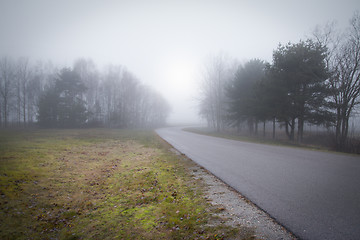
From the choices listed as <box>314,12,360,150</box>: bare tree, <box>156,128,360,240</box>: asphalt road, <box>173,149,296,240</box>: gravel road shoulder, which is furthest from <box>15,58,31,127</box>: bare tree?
<box>314,12,360,150</box>: bare tree

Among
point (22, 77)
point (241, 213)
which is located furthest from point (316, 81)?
point (22, 77)

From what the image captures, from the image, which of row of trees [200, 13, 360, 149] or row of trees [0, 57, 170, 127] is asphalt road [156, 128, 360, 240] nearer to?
row of trees [200, 13, 360, 149]

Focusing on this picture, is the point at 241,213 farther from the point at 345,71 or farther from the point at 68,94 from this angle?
the point at 68,94

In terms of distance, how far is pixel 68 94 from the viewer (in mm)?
39406

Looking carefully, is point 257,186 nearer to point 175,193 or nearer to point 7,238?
point 175,193

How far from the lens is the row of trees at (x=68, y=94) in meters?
36.7

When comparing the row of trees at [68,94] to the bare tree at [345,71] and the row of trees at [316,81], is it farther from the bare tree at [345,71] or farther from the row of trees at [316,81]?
the bare tree at [345,71]

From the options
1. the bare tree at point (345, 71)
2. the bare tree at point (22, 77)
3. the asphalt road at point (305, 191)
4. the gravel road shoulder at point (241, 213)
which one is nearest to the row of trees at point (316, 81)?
the bare tree at point (345, 71)

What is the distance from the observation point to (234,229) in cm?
309

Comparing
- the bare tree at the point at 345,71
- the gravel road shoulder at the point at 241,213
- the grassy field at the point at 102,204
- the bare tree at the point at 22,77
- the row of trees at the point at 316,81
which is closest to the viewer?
the gravel road shoulder at the point at 241,213

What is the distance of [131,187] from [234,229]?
12.8 ft

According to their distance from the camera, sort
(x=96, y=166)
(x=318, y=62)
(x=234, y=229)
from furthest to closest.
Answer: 1. (x=318, y=62)
2. (x=96, y=166)
3. (x=234, y=229)

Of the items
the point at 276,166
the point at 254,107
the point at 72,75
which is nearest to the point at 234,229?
the point at 276,166

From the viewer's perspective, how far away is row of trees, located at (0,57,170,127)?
36688mm
